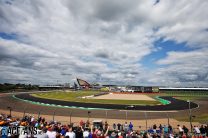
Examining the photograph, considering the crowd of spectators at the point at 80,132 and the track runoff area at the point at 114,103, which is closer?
the crowd of spectators at the point at 80,132

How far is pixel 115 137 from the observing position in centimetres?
1305

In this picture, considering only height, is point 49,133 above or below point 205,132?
above

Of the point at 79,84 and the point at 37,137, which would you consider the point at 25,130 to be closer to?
the point at 37,137

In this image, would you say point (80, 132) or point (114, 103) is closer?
point (80, 132)

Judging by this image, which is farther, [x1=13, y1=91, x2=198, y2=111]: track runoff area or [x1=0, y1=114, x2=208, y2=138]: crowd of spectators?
[x1=13, y1=91, x2=198, y2=111]: track runoff area

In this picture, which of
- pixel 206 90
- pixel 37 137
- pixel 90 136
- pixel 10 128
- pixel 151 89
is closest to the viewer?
pixel 37 137

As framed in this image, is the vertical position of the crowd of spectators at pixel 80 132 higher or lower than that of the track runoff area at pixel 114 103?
higher

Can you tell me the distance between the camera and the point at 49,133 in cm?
911

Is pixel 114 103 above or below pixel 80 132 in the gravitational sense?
below

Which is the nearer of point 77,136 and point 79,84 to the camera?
point 77,136

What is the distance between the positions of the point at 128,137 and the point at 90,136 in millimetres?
4540

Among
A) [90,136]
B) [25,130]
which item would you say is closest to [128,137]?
[90,136]

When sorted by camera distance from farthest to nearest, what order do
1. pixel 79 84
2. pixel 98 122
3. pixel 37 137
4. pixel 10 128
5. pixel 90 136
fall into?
pixel 79 84, pixel 98 122, pixel 10 128, pixel 90 136, pixel 37 137

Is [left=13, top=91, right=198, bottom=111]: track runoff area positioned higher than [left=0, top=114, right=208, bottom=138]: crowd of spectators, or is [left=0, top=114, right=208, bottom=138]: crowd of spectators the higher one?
[left=0, top=114, right=208, bottom=138]: crowd of spectators
